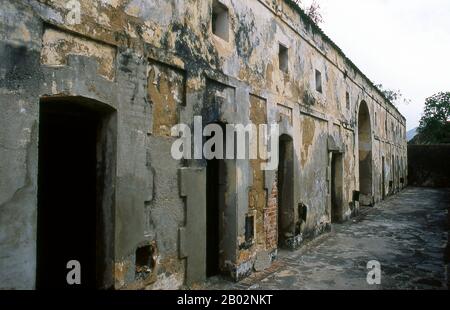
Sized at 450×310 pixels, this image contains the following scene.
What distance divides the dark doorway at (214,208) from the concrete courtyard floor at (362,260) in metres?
0.32

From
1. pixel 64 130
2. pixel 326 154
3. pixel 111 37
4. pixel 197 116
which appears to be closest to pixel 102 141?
pixel 64 130

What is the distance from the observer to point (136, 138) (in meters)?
4.07

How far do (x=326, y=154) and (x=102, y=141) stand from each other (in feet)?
24.7

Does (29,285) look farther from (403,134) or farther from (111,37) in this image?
(403,134)

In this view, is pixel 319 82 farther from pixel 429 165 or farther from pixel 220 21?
pixel 429 165

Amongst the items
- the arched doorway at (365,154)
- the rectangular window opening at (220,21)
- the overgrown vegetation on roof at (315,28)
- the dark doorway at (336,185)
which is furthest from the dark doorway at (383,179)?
the rectangular window opening at (220,21)

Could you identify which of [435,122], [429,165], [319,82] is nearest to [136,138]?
[319,82]

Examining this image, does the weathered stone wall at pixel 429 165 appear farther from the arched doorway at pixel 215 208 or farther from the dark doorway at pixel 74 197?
the dark doorway at pixel 74 197

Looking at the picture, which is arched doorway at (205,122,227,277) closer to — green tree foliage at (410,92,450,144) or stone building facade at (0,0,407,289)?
stone building facade at (0,0,407,289)

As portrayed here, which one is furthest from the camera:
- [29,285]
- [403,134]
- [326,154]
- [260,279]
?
[403,134]

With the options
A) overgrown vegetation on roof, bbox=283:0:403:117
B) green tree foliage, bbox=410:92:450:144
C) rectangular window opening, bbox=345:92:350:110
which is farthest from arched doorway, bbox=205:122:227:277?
green tree foliage, bbox=410:92:450:144

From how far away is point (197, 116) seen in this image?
5.00 metres

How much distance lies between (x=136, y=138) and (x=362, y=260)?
5160mm

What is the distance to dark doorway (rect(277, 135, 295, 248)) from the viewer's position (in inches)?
311
